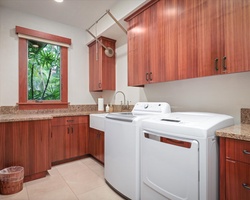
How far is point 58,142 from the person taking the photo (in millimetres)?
2645

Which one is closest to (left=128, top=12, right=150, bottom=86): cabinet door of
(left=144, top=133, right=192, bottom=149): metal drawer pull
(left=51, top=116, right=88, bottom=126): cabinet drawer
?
(left=144, top=133, right=192, bottom=149): metal drawer pull

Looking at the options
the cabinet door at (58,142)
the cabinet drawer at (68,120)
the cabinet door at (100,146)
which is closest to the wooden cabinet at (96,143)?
the cabinet door at (100,146)

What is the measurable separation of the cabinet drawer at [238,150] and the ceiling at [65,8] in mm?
2456

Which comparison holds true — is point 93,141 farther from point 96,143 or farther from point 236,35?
point 236,35

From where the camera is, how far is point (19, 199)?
1744 mm

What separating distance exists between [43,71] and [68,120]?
44.5 inches

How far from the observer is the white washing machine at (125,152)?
1.58m

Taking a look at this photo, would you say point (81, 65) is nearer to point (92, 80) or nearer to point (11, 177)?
point (92, 80)

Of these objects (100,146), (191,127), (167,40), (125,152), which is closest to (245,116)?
(191,127)

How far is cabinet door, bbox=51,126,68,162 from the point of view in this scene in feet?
8.50

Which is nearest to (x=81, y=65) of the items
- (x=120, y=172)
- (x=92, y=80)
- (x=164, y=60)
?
(x=92, y=80)

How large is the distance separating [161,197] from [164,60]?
1436 mm

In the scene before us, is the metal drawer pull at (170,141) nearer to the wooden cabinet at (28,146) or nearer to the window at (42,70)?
the wooden cabinet at (28,146)

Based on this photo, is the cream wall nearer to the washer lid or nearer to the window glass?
the washer lid
